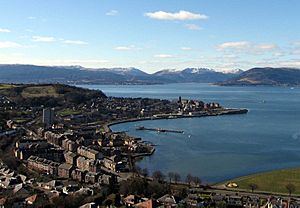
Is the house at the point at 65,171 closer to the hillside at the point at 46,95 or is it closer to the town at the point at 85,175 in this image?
the town at the point at 85,175

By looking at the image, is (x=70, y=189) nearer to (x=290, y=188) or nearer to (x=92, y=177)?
(x=92, y=177)

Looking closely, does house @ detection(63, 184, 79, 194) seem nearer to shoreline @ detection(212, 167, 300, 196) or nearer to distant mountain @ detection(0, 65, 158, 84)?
shoreline @ detection(212, 167, 300, 196)

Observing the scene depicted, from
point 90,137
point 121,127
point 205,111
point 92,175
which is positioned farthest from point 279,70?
point 92,175

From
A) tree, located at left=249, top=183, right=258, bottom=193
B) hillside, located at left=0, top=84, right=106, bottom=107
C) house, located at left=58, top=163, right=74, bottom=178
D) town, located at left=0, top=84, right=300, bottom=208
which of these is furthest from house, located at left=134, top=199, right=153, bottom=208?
hillside, located at left=0, top=84, right=106, bottom=107

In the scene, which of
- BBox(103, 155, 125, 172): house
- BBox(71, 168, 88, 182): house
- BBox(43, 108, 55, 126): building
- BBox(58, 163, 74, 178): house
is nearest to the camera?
BBox(71, 168, 88, 182): house

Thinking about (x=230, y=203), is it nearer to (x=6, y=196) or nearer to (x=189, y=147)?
(x=6, y=196)

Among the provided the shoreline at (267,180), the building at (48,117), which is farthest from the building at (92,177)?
the building at (48,117)
